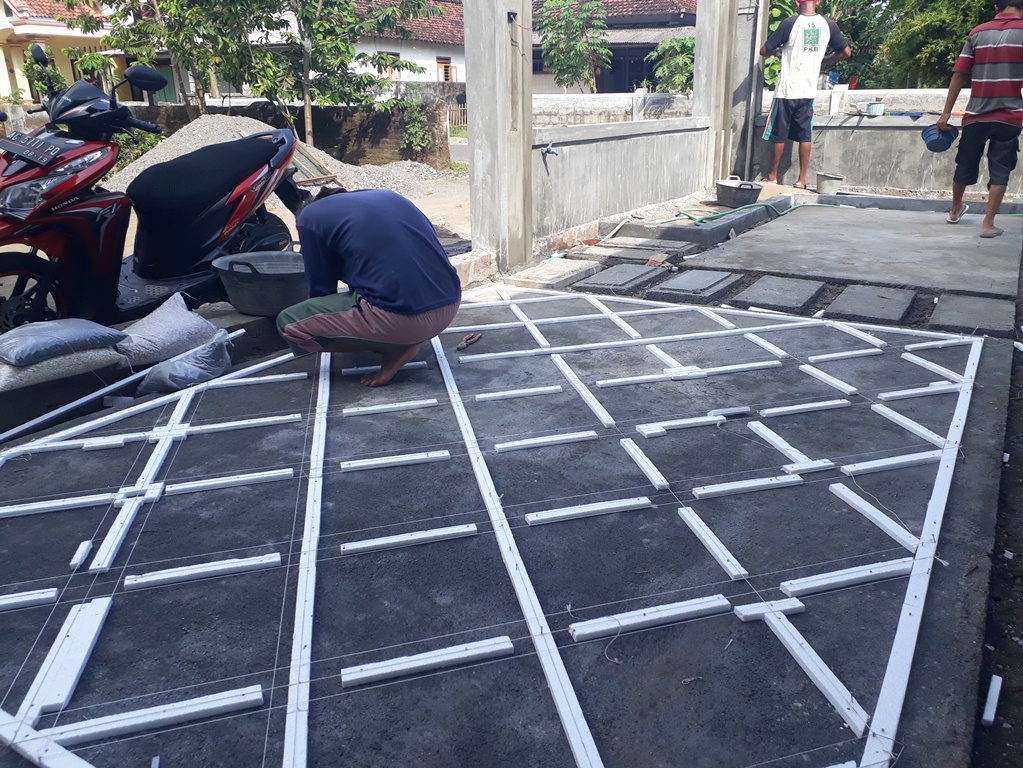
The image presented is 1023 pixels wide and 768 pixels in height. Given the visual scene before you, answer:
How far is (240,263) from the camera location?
4.52 meters

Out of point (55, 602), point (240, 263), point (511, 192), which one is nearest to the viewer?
point (55, 602)

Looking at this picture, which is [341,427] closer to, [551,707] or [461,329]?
[461,329]

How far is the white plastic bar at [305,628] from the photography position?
1773mm

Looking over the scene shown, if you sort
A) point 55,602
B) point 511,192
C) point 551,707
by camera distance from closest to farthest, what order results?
point 551,707 → point 55,602 → point 511,192

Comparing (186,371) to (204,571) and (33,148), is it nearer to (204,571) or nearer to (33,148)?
(33,148)

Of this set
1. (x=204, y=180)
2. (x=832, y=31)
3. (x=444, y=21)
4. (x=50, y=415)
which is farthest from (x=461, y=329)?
(x=444, y=21)

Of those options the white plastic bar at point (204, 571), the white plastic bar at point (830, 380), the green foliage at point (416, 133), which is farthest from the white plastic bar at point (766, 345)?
the green foliage at point (416, 133)

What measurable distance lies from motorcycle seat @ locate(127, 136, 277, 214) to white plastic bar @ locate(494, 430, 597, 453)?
8.67 ft

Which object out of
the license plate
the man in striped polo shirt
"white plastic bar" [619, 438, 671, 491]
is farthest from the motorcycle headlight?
the man in striped polo shirt

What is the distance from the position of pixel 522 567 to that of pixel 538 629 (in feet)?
0.94

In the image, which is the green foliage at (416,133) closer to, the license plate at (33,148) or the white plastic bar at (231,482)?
the license plate at (33,148)

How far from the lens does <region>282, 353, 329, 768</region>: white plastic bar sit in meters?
1.77

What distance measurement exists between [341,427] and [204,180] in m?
2.14

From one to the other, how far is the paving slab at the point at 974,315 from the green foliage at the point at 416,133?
12.3 meters
